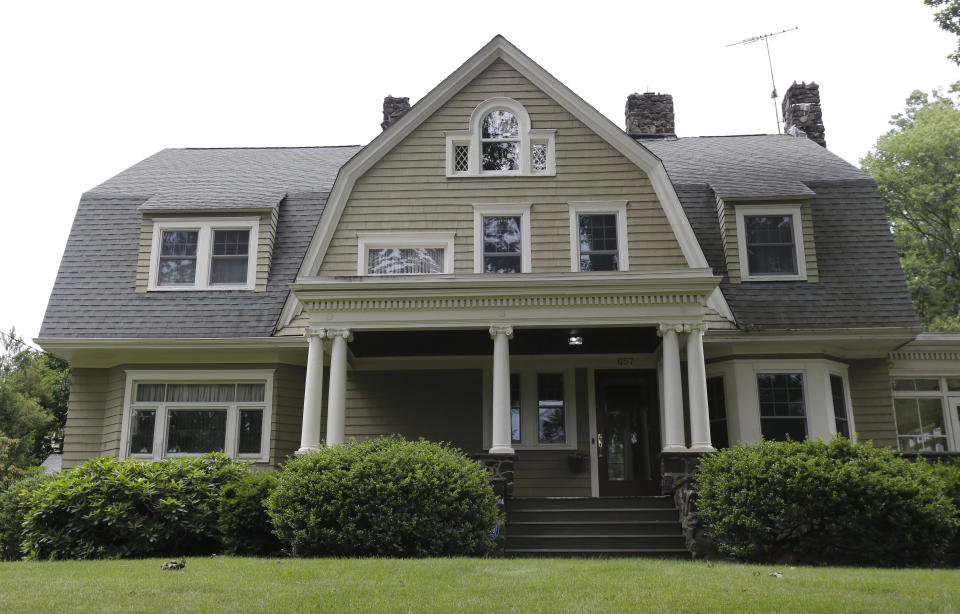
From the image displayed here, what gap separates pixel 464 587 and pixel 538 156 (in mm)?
9275

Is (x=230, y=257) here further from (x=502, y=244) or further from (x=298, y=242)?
(x=502, y=244)

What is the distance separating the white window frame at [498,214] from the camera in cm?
1401

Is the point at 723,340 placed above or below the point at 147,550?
above

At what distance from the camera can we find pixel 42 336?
45.7 ft

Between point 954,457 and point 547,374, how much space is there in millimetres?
6394

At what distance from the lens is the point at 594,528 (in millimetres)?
10875

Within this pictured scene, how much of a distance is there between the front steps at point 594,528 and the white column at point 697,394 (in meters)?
0.92

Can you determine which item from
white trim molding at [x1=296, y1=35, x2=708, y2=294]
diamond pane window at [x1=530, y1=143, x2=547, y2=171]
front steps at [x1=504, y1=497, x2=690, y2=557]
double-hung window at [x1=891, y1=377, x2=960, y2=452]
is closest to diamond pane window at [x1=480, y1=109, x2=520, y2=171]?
diamond pane window at [x1=530, y1=143, x2=547, y2=171]

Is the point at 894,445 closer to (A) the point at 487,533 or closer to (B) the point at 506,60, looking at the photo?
(A) the point at 487,533

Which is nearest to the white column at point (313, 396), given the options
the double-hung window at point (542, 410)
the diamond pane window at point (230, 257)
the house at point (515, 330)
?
the house at point (515, 330)

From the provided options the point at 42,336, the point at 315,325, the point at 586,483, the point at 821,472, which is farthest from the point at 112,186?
the point at 821,472

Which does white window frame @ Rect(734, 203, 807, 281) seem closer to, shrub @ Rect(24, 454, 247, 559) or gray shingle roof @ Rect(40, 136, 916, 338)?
gray shingle roof @ Rect(40, 136, 916, 338)

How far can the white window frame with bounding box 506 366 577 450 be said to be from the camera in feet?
47.0

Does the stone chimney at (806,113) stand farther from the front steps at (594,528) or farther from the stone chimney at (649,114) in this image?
the front steps at (594,528)
